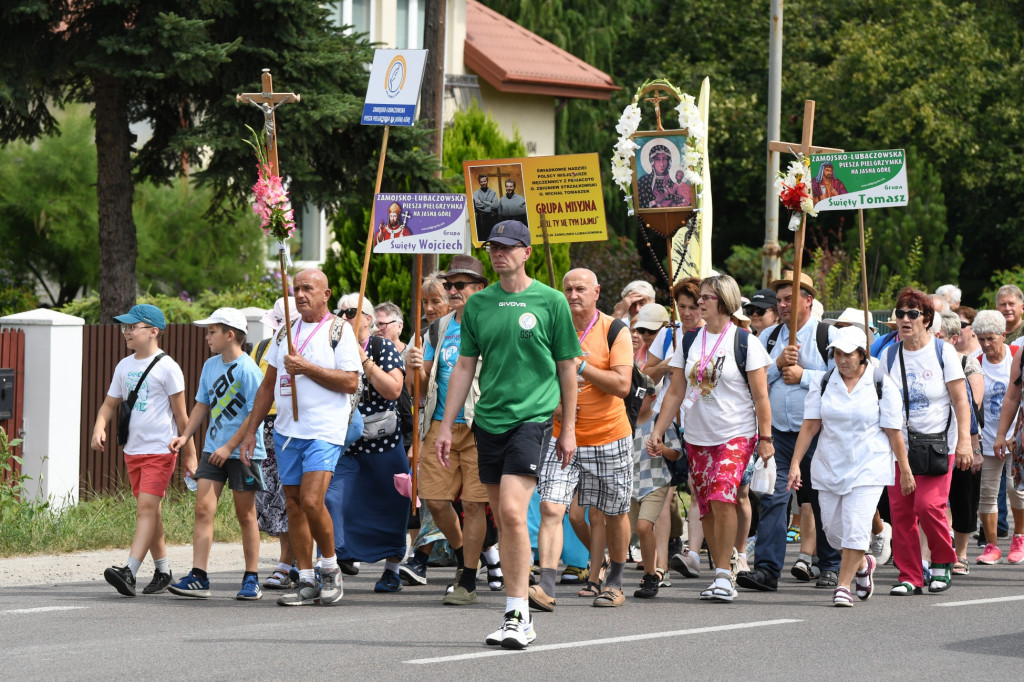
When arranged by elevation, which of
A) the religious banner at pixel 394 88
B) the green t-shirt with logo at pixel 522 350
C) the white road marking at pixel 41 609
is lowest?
the white road marking at pixel 41 609

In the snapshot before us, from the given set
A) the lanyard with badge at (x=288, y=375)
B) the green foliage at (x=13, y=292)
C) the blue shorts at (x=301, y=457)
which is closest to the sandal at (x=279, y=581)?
the blue shorts at (x=301, y=457)

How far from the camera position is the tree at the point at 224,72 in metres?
15.7

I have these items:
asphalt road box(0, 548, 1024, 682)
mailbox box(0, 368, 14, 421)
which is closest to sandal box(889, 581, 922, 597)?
asphalt road box(0, 548, 1024, 682)

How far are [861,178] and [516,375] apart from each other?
5.22 meters

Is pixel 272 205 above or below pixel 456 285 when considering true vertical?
above

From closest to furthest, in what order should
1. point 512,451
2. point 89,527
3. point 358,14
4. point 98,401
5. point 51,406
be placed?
1. point 512,451
2. point 89,527
3. point 51,406
4. point 98,401
5. point 358,14

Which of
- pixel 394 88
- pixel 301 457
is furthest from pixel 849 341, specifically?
pixel 394 88

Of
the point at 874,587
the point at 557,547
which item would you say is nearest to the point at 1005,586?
the point at 874,587

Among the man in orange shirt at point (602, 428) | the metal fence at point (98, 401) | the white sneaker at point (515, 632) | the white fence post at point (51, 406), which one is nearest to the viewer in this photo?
the white sneaker at point (515, 632)

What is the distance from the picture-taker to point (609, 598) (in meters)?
9.40

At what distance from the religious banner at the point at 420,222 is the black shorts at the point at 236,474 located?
2.80m

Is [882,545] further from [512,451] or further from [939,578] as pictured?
[512,451]

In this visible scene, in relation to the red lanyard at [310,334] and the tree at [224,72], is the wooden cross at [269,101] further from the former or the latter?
the tree at [224,72]

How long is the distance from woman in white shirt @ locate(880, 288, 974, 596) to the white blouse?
0.50m
